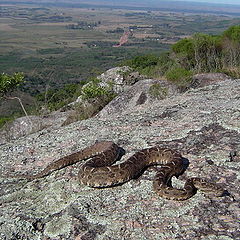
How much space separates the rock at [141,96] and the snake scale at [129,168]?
294 inches

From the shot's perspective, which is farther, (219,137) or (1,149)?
(1,149)

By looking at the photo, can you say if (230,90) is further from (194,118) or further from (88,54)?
(88,54)

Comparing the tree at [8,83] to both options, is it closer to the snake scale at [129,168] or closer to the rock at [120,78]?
the rock at [120,78]

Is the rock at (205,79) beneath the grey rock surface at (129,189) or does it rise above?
beneath

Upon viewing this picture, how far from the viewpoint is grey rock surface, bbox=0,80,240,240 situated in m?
4.35

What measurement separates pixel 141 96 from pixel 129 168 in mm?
9447

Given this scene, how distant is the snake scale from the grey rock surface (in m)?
0.11

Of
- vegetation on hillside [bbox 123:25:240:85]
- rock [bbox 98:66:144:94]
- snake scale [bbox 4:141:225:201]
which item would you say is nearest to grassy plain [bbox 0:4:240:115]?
vegetation on hillside [bbox 123:25:240:85]

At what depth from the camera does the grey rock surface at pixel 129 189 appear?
4.35 metres

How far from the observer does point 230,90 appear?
35.1 ft

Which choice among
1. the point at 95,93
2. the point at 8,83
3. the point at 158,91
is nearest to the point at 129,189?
the point at 158,91

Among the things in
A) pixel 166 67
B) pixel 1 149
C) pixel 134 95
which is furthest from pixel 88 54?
pixel 1 149

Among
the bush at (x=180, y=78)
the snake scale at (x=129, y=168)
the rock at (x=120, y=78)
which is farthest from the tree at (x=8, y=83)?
the snake scale at (x=129, y=168)

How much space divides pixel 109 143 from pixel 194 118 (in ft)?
7.56
